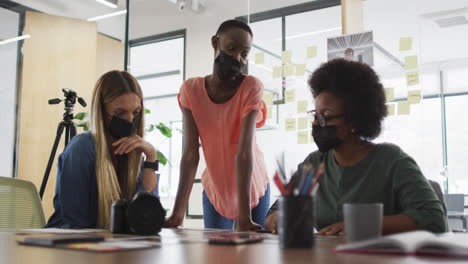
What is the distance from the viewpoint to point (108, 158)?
5.00 ft

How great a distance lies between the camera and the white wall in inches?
140

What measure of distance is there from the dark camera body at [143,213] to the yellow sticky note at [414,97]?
7.89 feet

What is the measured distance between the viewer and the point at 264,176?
183 centimetres

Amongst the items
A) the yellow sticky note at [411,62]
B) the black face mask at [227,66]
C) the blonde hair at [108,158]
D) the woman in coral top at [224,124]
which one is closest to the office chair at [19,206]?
the blonde hair at [108,158]

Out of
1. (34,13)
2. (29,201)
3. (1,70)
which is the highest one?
(34,13)

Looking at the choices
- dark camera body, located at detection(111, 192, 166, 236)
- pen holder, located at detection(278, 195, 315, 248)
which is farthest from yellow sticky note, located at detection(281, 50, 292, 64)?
pen holder, located at detection(278, 195, 315, 248)

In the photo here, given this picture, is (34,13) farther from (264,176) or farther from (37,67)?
(264,176)

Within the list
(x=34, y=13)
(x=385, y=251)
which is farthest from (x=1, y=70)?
(x=385, y=251)

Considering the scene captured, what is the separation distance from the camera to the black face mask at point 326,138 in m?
1.34

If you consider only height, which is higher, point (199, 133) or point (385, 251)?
point (199, 133)

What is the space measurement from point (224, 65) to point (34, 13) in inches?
107

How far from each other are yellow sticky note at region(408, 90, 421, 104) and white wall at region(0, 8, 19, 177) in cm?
303

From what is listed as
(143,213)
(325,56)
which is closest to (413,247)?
(143,213)

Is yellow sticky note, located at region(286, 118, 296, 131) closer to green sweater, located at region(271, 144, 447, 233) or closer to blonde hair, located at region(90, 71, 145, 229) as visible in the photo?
blonde hair, located at region(90, 71, 145, 229)
